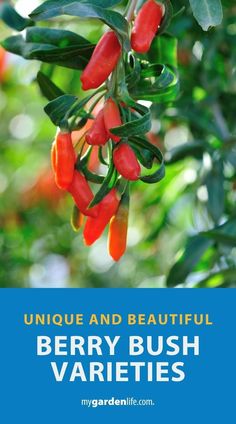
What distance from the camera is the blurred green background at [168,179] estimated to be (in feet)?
8.29

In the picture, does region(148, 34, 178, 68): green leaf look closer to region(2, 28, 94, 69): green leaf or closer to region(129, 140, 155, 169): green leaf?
region(2, 28, 94, 69): green leaf

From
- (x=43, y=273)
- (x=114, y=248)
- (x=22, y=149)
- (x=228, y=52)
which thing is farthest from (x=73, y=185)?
(x=43, y=273)

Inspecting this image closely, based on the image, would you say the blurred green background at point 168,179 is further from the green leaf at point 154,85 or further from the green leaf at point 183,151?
the green leaf at point 154,85

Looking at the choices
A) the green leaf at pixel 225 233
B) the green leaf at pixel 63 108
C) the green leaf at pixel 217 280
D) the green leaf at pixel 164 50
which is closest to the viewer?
the green leaf at pixel 63 108

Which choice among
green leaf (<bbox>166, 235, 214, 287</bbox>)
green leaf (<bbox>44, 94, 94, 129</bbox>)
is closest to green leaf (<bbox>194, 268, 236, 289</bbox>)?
green leaf (<bbox>166, 235, 214, 287</bbox>)

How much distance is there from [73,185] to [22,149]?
6.87 ft

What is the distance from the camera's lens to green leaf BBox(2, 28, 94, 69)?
177 centimetres

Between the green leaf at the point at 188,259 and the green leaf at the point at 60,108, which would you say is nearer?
the green leaf at the point at 60,108

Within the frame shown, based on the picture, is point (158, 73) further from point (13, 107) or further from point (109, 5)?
point (13, 107)

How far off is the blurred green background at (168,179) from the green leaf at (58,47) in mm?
433

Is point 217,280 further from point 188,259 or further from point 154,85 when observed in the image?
point 154,85

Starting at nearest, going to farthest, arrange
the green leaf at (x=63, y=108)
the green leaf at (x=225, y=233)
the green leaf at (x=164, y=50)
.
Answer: the green leaf at (x=63, y=108), the green leaf at (x=164, y=50), the green leaf at (x=225, y=233)

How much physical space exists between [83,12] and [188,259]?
3.68 feet

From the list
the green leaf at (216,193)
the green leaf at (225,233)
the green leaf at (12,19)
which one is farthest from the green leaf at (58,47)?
the green leaf at (216,193)
